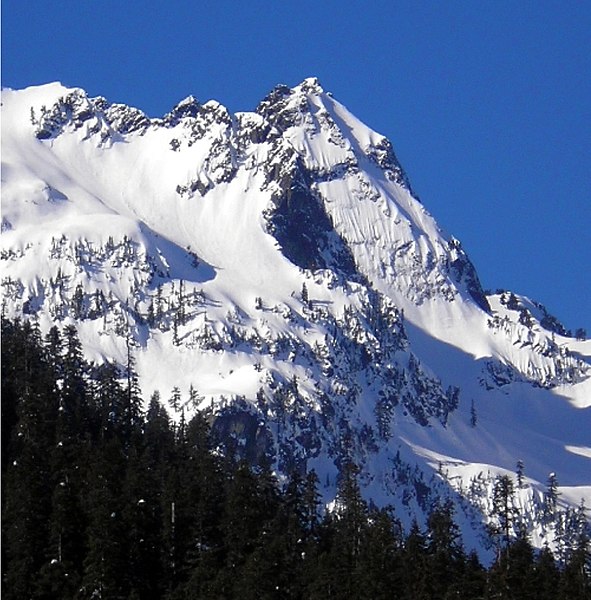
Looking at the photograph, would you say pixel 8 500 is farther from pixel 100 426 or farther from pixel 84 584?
pixel 100 426

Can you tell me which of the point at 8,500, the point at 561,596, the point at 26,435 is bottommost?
the point at 561,596

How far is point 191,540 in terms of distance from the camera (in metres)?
148

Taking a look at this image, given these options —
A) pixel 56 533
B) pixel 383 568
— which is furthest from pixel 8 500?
pixel 383 568

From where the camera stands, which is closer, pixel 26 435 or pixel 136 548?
pixel 136 548

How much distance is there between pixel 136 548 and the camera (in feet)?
462

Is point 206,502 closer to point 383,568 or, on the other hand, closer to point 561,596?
point 383,568

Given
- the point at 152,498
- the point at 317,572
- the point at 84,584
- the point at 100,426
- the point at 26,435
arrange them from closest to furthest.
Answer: the point at 84,584 → the point at 317,572 → the point at 152,498 → the point at 26,435 → the point at 100,426

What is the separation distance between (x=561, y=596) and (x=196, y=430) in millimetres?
60179

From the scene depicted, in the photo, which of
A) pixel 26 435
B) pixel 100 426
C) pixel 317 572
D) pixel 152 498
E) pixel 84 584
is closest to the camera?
pixel 84 584

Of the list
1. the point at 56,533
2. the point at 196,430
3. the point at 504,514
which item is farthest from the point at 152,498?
the point at 196,430

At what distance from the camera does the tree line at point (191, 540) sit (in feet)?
443

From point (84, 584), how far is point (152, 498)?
20.0 metres

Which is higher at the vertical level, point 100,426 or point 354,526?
point 100,426

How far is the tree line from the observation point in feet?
443
